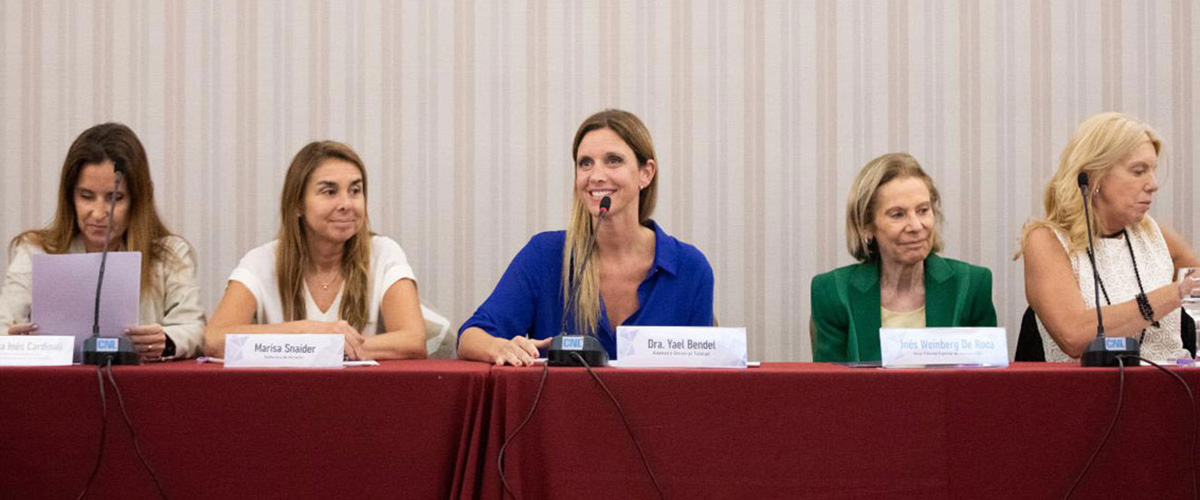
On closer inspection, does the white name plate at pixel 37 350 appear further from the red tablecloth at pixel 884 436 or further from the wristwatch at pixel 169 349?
the red tablecloth at pixel 884 436

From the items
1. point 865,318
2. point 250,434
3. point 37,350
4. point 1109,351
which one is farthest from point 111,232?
point 1109,351

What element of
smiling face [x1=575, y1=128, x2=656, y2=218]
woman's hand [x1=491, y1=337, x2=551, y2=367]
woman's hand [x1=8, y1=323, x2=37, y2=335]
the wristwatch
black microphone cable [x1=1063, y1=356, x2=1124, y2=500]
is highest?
smiling face [x1=575, y1=128, x2=656, y2=218]

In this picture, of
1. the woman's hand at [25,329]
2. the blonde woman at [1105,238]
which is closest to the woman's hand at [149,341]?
the woman's hand at [25,329]

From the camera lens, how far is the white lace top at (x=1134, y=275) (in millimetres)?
2486

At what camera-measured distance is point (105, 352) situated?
1.84 meters

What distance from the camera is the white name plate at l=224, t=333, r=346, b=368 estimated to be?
1.78 meters

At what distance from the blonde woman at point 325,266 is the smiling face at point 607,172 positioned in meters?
0.49

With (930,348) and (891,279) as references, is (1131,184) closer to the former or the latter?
(891,279)

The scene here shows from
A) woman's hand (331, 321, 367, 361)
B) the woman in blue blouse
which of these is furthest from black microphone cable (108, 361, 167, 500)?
the woman in blue blouse

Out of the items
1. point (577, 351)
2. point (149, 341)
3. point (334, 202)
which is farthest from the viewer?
point (334, 202)

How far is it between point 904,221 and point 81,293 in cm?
177

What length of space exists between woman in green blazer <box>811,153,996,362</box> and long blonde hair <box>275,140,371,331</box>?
1098 millimetres

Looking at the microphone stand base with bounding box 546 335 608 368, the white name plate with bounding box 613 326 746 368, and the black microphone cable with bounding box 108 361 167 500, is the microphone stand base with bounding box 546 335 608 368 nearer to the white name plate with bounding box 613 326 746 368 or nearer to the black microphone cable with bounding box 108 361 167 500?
the white name plate with bounding box 613 326 746 368

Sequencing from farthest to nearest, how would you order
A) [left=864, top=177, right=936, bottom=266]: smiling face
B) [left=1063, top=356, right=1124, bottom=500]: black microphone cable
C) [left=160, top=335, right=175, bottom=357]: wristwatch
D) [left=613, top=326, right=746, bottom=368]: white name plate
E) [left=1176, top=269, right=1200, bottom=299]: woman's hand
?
[left=864, top=177, right=936, bottom=266]: smiling face < [left=160, top=335, right=175, bottom=357]: wristwatch < [left=1176, top=269, right=1200, bottom=299]: woman's hand < [left=613, top=326, right=746, bottom=368]: white name plate < [left=1063, top=356, right=1124, bottom=500]: black microphone cable
